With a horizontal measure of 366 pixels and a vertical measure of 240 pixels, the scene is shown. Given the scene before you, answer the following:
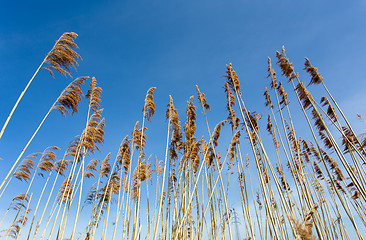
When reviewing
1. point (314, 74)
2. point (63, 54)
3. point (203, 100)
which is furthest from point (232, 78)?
point (63, 54)

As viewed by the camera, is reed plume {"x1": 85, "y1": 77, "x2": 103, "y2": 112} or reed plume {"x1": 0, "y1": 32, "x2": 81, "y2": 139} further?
reed plume {"x1": 85, "y1": 77, "x2": 103, "y2": 112}

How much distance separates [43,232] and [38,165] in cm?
168

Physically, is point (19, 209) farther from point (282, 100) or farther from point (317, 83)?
point (317, 83)

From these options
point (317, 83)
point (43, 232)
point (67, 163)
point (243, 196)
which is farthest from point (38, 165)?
point (317, 83)

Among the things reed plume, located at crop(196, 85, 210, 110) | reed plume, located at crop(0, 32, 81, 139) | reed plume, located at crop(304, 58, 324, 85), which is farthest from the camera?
reed plume, located at crop(196, 85, 210, 110)

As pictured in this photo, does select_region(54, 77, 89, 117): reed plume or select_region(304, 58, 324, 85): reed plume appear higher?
select_region(304, 58, 324, 85): reed plume

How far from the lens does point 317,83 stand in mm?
5262

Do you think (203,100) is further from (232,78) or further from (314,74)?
(314,74)

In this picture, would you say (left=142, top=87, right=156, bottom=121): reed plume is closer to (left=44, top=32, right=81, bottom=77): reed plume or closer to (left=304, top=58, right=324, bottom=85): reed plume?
(left=44, top=32, right=81, bottom=77): reed plume

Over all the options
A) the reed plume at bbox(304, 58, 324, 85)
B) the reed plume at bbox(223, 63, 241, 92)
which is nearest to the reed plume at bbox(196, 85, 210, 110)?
the reed plume at bbox(223, 63, 241, 92)

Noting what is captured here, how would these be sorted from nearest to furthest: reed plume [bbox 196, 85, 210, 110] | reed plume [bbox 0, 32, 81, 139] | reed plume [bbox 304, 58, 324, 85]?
1. reed plume [bbox 0, 32, 81, 139]
2. reed plume [bbox 304, 58, 324, 85]
3. reed plume [bbox 196, 85, 210, 110]

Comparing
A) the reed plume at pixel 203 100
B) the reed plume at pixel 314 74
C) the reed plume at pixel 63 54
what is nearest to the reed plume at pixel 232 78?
the reed plume at pixel 203 100

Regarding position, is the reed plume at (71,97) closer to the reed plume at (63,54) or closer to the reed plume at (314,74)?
the reed plume at (63,54)

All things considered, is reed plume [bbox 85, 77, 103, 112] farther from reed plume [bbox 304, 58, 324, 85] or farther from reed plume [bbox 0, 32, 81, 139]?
reed plume [bbox 304, 58, 324, 85]
